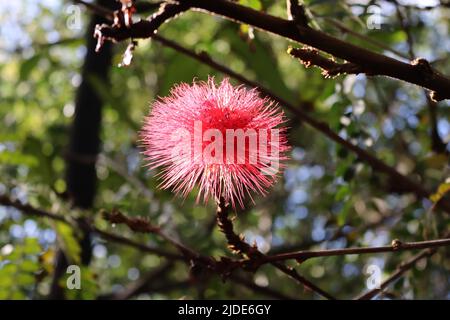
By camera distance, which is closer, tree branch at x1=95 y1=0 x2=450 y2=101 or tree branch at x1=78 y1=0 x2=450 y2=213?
tree branch at x1=95 y1=0 x2=450 y2=101

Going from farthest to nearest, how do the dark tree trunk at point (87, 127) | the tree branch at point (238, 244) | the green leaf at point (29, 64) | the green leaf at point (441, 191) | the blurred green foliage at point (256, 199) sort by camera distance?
1. the green leaf at point (29, 64)
2. the dark tree trunk at point (87, 127)
3. the blurred green foliage at point (256, 199)
4. the green leaf at point (441, 191)
5. the tree branch at point (238, 244)

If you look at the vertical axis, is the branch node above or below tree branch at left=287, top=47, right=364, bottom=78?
above

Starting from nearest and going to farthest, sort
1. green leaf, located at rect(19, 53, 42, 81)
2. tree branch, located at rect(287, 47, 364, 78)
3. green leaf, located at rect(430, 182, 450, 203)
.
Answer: tree branch, located at rect(287, 47, 364, 78) < green leaf, located at rect(430, 182, 450, 203) < green leaf, located at rect(19, 53, 42, 81)

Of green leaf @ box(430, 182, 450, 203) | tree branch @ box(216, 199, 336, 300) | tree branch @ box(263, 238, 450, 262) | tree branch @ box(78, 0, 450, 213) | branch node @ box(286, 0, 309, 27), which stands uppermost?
tree branch @ box(78, 0, 450, 213)

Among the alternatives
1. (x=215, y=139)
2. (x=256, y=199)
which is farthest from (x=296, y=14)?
(x=256, y=199)

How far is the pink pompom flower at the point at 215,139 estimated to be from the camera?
1661mm

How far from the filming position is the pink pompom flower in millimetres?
1661

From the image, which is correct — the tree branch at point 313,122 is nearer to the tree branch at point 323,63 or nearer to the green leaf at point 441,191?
the green leaf at point 441,191

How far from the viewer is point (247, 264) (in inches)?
55.9

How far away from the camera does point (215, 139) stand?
1.65 m

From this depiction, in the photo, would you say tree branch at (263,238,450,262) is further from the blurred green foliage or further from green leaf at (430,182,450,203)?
green leaf at (430,182,450,203)

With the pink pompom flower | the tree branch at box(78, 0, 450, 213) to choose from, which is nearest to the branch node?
the pink pompom flower

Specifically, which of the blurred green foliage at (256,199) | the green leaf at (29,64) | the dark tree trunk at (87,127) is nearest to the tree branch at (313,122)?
the blurred green foliage at (256,199)

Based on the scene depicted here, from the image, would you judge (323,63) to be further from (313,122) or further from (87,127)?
(87,127)
